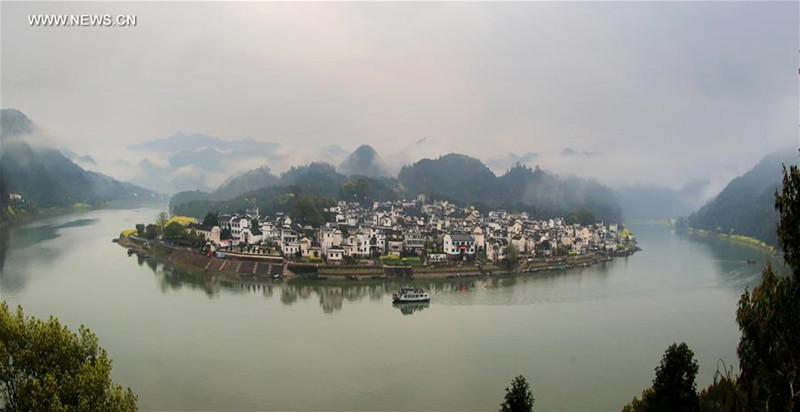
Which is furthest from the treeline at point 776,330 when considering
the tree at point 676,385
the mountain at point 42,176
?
the mountain at point 42,176

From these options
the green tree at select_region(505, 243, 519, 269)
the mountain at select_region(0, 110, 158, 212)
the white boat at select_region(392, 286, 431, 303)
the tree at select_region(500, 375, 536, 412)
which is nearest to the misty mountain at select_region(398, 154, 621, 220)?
the green tree at select_region(505, 243, 519, 269)

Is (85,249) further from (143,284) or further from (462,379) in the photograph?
(462,379)

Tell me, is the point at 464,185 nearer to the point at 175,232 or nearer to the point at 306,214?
the point at 306,214

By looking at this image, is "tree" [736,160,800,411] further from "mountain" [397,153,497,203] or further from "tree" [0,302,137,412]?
"mountain" [397,153,497,203]

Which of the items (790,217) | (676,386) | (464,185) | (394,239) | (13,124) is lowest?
(676,386)

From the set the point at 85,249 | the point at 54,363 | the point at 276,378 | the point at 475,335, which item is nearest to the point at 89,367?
the point at 54,363

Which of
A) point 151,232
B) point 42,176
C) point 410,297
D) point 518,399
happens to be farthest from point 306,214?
point 42,176

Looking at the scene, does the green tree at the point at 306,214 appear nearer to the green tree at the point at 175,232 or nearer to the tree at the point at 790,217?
the green tree at the point at 175,232
